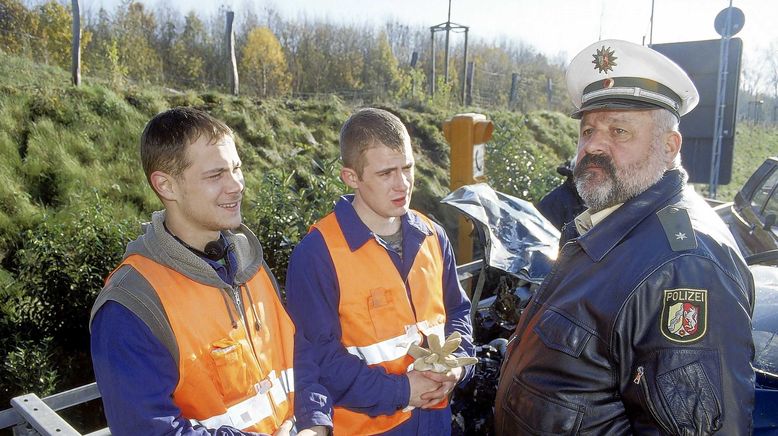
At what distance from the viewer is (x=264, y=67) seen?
1648 centimetres

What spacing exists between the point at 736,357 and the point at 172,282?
158cm

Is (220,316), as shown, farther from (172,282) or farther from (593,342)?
(593,342)

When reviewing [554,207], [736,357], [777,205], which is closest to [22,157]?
[554,207]

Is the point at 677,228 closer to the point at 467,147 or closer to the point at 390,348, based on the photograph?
the point at 390,348

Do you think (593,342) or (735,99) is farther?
(735,99)

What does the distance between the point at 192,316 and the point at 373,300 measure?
2.33 ft

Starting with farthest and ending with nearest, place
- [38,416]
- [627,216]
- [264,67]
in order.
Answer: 1. [264,67]
2. [38,416]
3. [627,216]

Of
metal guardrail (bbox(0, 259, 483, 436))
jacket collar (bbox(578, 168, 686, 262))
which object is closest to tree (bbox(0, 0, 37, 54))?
metal guardrail (bbox(0, 259, 483, 436))

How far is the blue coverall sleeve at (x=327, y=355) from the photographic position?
206cm

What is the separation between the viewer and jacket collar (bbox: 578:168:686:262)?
5.65ft

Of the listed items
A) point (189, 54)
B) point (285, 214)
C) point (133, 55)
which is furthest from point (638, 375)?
point (189, 54)

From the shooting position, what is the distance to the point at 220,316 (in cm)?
176

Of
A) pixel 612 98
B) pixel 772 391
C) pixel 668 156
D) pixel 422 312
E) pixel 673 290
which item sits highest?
pixel 612 98

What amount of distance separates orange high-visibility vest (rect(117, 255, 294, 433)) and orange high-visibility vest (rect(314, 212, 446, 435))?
361 mm
